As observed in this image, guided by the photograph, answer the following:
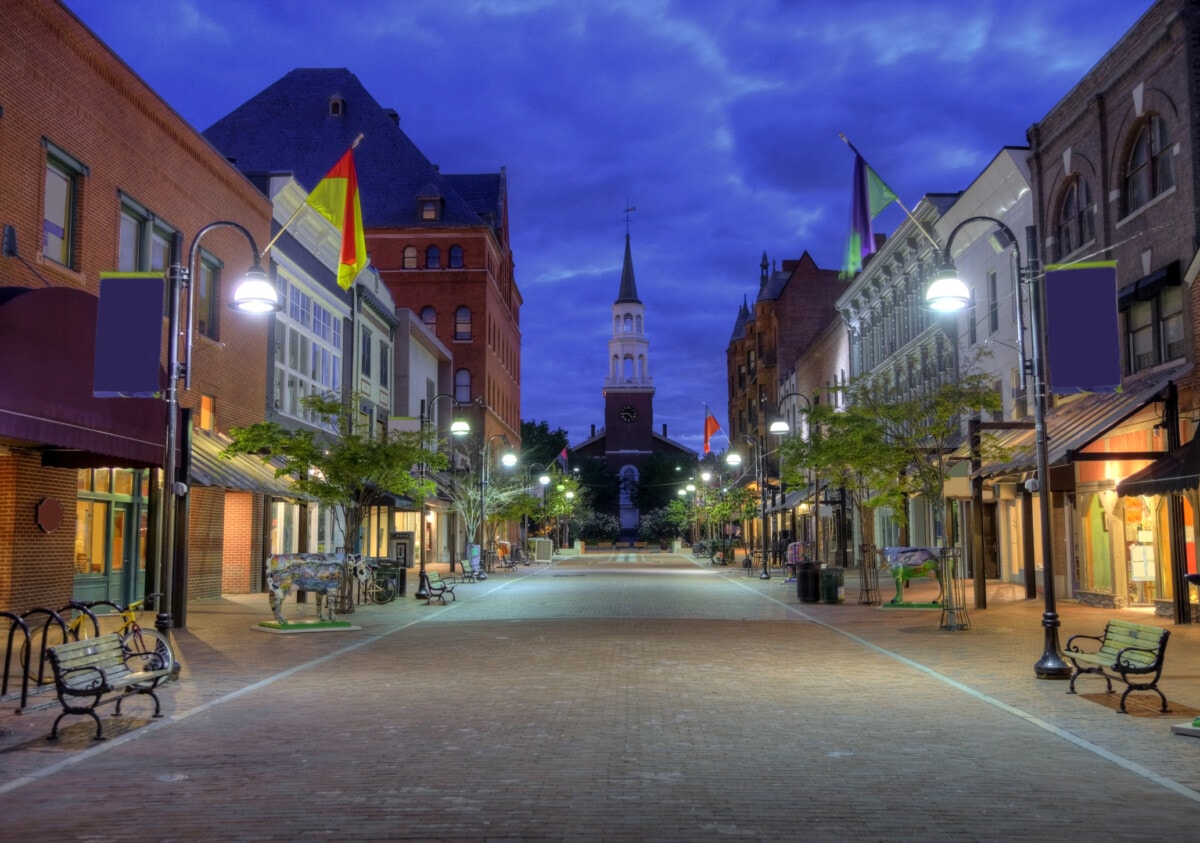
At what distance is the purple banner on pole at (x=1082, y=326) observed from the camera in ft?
50.2

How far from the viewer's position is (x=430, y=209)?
71.9 meters

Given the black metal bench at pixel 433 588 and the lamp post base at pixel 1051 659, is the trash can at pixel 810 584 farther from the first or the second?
the lamp post base at pixel 1051 659

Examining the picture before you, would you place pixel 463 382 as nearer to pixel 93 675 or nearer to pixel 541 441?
pixel 541 441

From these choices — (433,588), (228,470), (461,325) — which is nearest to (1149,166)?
(433,588)

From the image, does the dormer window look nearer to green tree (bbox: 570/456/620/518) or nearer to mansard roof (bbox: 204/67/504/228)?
mansard roof (bbox: 204/67/504/228)

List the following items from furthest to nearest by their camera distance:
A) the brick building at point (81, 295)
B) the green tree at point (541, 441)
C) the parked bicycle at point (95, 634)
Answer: the green tree at point (541, 441) < the brick building at point (81, 295) < the parked bicycle at point (95, 634)

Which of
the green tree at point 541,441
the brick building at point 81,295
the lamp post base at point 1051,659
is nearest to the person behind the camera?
the lamp post base at point 1051,659

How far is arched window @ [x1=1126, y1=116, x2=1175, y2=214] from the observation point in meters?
22.1

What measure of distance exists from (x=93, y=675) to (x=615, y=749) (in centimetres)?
498

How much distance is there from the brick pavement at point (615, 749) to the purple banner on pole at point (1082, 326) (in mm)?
3831

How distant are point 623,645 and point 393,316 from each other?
3457cm

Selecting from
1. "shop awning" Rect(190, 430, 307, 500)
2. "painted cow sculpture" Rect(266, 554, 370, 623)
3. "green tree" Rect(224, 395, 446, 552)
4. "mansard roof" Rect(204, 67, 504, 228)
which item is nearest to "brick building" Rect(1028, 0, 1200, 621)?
"green tree" Rect(224, 395, 446, 552)

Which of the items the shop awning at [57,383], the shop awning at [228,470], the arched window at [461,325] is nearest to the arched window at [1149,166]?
the shop awning at [228,470]

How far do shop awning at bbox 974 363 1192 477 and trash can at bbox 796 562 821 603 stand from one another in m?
4.45
